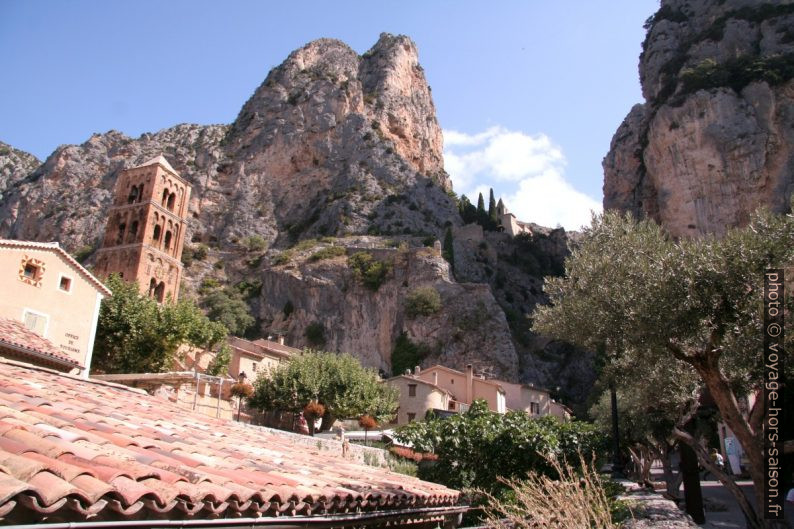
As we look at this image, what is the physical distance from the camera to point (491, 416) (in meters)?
20.6

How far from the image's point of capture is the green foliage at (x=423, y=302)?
65.6 metres

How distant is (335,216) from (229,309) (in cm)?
2295

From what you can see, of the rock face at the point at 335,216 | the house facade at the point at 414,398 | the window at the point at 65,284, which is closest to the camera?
the window at the point at 65,284

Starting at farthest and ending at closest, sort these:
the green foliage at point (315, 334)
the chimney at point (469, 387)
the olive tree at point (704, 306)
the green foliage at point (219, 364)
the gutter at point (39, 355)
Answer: the green foliage at point (315, 334)
the chimney at point (469, 387)
the green foliage at point (219, 364)
the gutter at point (39, 355)
the olive tree at point (704, 306)

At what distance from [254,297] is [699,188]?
5213cm

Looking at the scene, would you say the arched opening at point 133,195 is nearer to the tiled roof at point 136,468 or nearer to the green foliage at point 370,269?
the green foliage at point 370,269

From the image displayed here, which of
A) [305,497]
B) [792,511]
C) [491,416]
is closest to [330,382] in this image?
[491,416]

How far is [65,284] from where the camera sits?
23.2m

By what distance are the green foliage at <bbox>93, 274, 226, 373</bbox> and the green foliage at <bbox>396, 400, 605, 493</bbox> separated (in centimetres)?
1789

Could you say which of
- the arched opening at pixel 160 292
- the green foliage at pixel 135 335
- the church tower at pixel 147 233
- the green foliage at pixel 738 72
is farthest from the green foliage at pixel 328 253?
the green foliage at pixel 738 72

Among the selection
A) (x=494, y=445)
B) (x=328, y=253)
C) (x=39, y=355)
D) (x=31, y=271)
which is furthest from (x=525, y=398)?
(x=39, y=355)

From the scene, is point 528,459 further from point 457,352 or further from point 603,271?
point 457,352

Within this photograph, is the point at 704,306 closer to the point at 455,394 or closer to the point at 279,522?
the point at 279,522

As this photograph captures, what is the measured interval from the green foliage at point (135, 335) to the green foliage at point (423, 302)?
34610 millimetres
